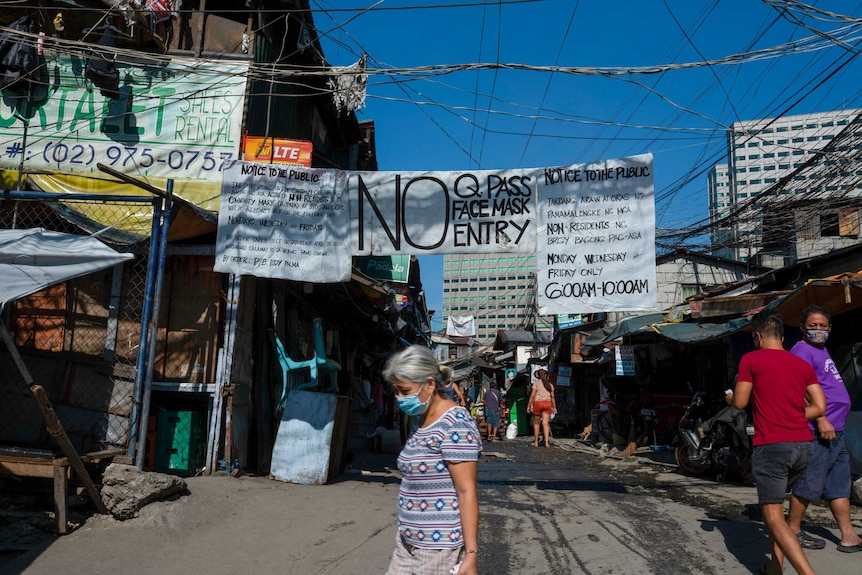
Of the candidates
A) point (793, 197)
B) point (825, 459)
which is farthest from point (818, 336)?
point (793, 197)

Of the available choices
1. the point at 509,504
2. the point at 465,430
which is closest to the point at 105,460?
the point at 509,504

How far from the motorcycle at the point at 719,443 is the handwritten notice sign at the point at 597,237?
2.58m

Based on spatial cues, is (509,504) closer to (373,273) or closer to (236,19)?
(373,273)

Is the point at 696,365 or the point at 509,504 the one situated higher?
the point at 696,365

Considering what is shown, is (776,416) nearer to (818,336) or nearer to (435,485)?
(818,336)

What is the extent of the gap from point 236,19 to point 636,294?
7750 mm

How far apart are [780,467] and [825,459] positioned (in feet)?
2.58

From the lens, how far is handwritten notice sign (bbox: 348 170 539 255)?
743 centimetres

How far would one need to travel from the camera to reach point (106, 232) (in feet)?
23.7

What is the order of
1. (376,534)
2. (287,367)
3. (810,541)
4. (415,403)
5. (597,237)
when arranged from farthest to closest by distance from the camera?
(287,367), (597,237), (376,534), (810,541), (415,403)

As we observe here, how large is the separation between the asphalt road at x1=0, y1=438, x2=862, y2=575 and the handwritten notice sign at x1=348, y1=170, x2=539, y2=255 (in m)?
2.96

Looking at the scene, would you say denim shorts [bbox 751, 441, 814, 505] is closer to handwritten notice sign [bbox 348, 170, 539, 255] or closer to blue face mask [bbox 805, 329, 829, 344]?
blue face mask [bbox 805, 329, 829, 344]

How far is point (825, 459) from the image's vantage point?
4.57 meters

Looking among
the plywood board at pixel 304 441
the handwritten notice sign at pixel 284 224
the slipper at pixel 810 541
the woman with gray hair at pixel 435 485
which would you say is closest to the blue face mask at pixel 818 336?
the slipper at pixel 810 541
